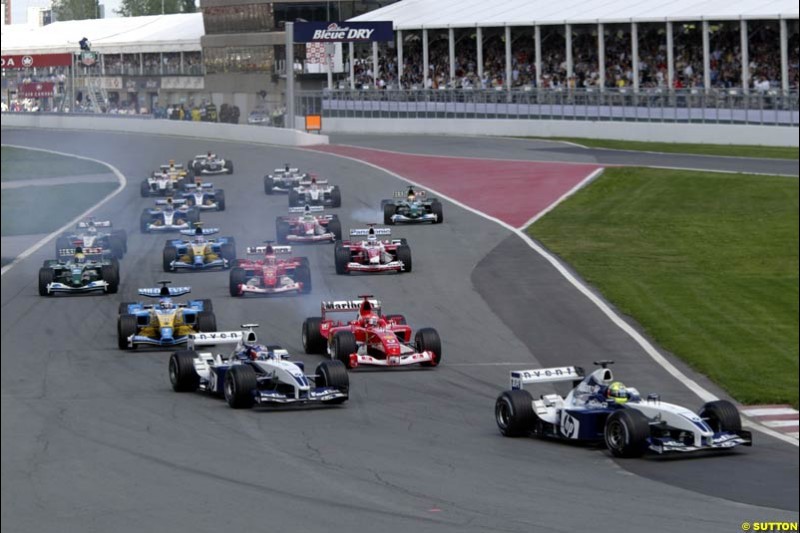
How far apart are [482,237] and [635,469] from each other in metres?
12.4

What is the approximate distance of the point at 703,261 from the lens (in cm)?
2584

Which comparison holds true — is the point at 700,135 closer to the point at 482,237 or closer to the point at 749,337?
the point at 482,237

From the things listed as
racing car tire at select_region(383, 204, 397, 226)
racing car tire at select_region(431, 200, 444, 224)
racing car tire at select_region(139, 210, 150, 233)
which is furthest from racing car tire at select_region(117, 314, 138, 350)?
racing car tire at select_region(139, 210, 150, 233)

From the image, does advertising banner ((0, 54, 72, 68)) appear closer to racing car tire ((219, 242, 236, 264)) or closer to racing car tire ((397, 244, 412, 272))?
racing car tire ((397, 244, 412, 272))

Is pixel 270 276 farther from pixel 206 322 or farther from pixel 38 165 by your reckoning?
pixel 38 165

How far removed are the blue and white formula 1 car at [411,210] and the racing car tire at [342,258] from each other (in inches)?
67.3

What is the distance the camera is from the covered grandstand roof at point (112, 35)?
207 inches

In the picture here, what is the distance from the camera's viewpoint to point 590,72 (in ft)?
134

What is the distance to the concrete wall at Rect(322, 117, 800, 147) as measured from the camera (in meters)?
51.5

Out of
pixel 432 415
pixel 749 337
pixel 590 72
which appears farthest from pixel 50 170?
pixel 590 72

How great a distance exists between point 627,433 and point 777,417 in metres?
3.79

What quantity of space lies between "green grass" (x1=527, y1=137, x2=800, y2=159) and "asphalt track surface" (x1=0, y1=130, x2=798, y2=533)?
25612 mm

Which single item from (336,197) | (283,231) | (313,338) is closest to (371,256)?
(313,338)

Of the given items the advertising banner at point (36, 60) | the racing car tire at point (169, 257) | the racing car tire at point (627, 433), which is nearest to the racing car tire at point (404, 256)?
the racing car tire at point (169, 257)
